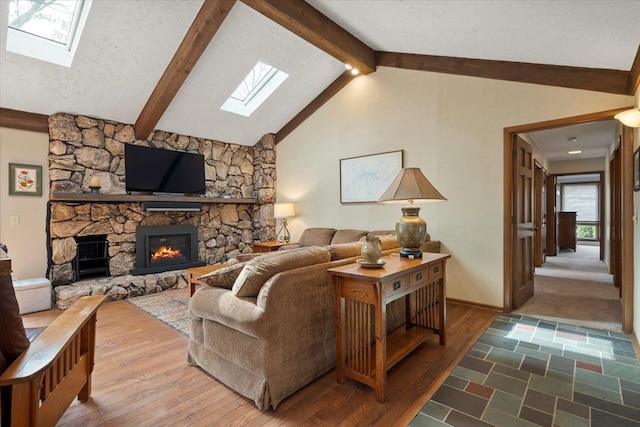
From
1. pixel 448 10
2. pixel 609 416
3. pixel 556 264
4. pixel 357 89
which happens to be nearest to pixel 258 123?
pixel 357 89

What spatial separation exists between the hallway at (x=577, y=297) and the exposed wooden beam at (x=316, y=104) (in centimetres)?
405

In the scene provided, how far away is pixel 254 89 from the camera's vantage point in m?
5.19

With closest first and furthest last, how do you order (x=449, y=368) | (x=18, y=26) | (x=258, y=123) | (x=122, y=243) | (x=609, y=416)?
(x=609, y=416) → (x=449, y=368) → (x=18, y=26) → (x=122, y=243) → (x=258, y=123)

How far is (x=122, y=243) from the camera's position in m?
4.58

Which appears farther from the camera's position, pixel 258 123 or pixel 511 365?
pixel 258 123

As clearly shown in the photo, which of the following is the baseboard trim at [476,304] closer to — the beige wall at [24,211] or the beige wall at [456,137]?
the beige wall at [456,137]

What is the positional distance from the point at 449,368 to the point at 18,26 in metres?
5.19

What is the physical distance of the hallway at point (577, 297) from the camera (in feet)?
10.5

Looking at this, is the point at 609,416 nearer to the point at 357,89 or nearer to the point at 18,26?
the point at 357,89

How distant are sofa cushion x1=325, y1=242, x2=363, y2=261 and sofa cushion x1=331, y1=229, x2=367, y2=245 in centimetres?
202

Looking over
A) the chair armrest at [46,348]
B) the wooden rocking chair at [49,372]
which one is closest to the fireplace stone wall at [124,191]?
the wooden rocking chair at [49,372]

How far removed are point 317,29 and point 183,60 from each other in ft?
5.31

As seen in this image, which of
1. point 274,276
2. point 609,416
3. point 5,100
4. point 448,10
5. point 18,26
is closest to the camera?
point 609,416

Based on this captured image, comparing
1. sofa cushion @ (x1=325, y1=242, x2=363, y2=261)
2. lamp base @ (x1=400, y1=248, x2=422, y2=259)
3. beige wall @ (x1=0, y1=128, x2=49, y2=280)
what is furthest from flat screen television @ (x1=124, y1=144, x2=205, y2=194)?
lamp base @ (x1=400, y1=248, x2=422, y2=259)
